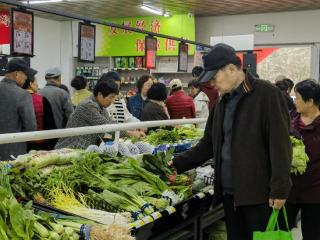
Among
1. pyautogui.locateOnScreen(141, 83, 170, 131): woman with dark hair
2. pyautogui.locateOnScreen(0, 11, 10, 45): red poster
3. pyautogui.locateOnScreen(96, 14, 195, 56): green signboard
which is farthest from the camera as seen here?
pyautogui.locateOnScreen(96, 14, 195, 56): green signboard

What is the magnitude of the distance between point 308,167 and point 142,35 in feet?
32.2

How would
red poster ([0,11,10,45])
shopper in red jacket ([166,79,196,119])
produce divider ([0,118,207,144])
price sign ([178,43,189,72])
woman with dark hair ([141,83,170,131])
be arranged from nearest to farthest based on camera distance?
produce divider ([0,118,207,144]), woman with dark hair ([141,83,170,131]), shopper in red jacket ([166,79,196,119]), price sign ([178,43,189,72]), red poster ([0,11,10,45])

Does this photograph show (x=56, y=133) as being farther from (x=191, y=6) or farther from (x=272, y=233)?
(x=191, y=6)

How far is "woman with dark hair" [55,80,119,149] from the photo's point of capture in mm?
4500

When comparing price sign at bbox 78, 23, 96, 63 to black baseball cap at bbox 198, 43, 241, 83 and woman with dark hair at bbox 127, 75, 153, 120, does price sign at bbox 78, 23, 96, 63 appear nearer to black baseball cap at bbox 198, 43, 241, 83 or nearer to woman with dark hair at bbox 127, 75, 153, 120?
woman with dark hair at bbox 127, 75, 153, 120

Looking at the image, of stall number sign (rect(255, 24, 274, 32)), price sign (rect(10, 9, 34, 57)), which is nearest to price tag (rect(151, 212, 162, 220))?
price sign (rect(10, 9, 34, 57))

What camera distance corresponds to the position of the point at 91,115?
15.0ft

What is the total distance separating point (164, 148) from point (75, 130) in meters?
1.20

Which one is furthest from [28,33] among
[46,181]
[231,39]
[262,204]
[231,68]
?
[231,39]

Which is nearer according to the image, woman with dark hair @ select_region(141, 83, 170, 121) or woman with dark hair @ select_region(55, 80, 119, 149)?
woman with dark hair @ select_region(55, 80, 119, 149)

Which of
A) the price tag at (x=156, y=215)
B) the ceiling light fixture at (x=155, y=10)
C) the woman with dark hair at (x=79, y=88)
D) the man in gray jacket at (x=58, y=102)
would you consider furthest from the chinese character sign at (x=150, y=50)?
the price tag at (x=156, y=215)

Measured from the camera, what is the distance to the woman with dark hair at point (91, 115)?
14.8ft

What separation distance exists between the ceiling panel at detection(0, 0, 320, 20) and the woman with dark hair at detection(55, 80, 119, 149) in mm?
6493

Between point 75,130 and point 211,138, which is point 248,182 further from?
point 75,130
